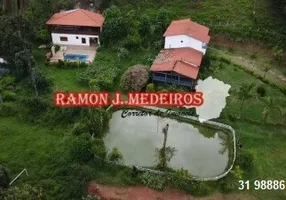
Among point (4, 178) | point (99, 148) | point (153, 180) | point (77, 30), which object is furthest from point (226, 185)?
point (77, 30)

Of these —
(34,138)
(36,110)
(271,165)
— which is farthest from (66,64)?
(271,165)

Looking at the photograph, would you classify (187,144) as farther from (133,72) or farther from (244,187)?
(133,72)

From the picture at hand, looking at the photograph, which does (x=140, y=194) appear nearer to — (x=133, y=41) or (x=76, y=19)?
(x=133, y=41)

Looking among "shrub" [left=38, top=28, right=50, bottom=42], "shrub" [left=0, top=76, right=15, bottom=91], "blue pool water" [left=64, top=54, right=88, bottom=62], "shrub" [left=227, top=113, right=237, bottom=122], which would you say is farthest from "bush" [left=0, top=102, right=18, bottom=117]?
"shrub" [left=227, top=113, right=237, bottom=122]

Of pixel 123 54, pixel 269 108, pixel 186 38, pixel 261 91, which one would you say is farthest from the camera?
pixel 123 54

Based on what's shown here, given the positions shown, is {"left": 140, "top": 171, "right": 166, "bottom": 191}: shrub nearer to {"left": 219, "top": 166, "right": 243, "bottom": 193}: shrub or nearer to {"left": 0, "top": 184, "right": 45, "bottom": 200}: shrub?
{"left": 219, "top": 166, "right": 243, "bottom": 193}: shrub

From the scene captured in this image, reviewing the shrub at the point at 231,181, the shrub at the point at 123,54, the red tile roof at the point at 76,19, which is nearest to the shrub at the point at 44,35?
the red tile roof at the point at 76,19
